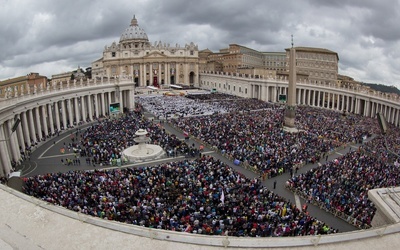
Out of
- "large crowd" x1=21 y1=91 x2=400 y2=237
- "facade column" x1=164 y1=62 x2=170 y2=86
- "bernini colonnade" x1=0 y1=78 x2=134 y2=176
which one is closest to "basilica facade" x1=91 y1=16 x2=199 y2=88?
"facade column" x1=164 y1=62 x2=170 y2=86

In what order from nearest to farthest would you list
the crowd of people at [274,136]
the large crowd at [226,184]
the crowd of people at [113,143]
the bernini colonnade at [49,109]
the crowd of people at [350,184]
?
the large crowd at [226,184] → the crowd of people at [350,184] → the crowd of people at [274,136] → the bernini colonnade at [49,109] → the crowd of people at [113,143]

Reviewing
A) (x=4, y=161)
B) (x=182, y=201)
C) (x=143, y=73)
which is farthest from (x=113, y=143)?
(x=143, y=73)

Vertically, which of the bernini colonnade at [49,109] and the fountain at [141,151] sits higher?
the bernini colonnade at [49,109]

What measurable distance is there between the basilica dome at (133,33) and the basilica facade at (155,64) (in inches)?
1514

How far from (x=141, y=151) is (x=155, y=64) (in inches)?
3187

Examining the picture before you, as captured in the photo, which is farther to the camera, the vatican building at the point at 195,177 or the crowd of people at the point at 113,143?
the crowd of people at the point at 113,143

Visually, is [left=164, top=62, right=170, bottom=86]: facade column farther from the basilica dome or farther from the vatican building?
the vatican building

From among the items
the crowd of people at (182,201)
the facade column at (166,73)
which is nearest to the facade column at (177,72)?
the facade column at (166,73)

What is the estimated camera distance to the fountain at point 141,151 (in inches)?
1130

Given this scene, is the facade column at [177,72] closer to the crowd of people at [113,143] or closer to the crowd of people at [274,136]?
the crowd of people at [274,136]

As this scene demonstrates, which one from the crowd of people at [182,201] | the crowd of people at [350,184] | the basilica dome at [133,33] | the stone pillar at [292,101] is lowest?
the crowd of people at [350,184]

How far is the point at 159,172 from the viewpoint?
74.6 ft

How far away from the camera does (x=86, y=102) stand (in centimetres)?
5234

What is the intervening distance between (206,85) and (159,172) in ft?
278
